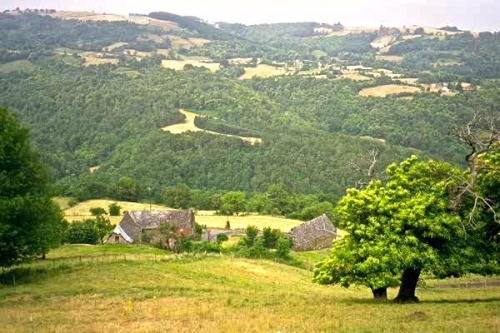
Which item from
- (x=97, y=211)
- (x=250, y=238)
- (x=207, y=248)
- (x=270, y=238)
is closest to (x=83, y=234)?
(x=207, y=248)

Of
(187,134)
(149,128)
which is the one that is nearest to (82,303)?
(187,134)

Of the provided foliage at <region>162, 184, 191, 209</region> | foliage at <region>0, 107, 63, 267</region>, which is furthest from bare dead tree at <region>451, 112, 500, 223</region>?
foliage at <region>162, 184, 191, 209</region>

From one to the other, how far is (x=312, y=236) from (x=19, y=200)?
66199mm

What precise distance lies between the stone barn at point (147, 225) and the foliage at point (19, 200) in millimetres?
45964

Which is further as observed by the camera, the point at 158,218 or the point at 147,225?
the point at 158,218

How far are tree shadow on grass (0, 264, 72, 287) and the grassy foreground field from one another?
8 cm

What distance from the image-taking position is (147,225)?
3622 inches

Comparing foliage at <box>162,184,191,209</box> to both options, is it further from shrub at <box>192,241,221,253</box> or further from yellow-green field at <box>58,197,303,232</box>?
shrub at <box>192,241,221,253</box>

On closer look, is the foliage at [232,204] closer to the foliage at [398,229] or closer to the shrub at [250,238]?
the shrub at [250,238]

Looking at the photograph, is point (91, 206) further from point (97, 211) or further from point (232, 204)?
point (232, 204)

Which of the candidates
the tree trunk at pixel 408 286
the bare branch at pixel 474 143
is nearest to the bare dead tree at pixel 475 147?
the bare branch at pixel 474 143

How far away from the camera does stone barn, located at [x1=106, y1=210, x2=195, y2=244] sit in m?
89.8

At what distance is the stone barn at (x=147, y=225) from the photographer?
295 ft

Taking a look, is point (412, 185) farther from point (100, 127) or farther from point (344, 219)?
point (100, 127)
